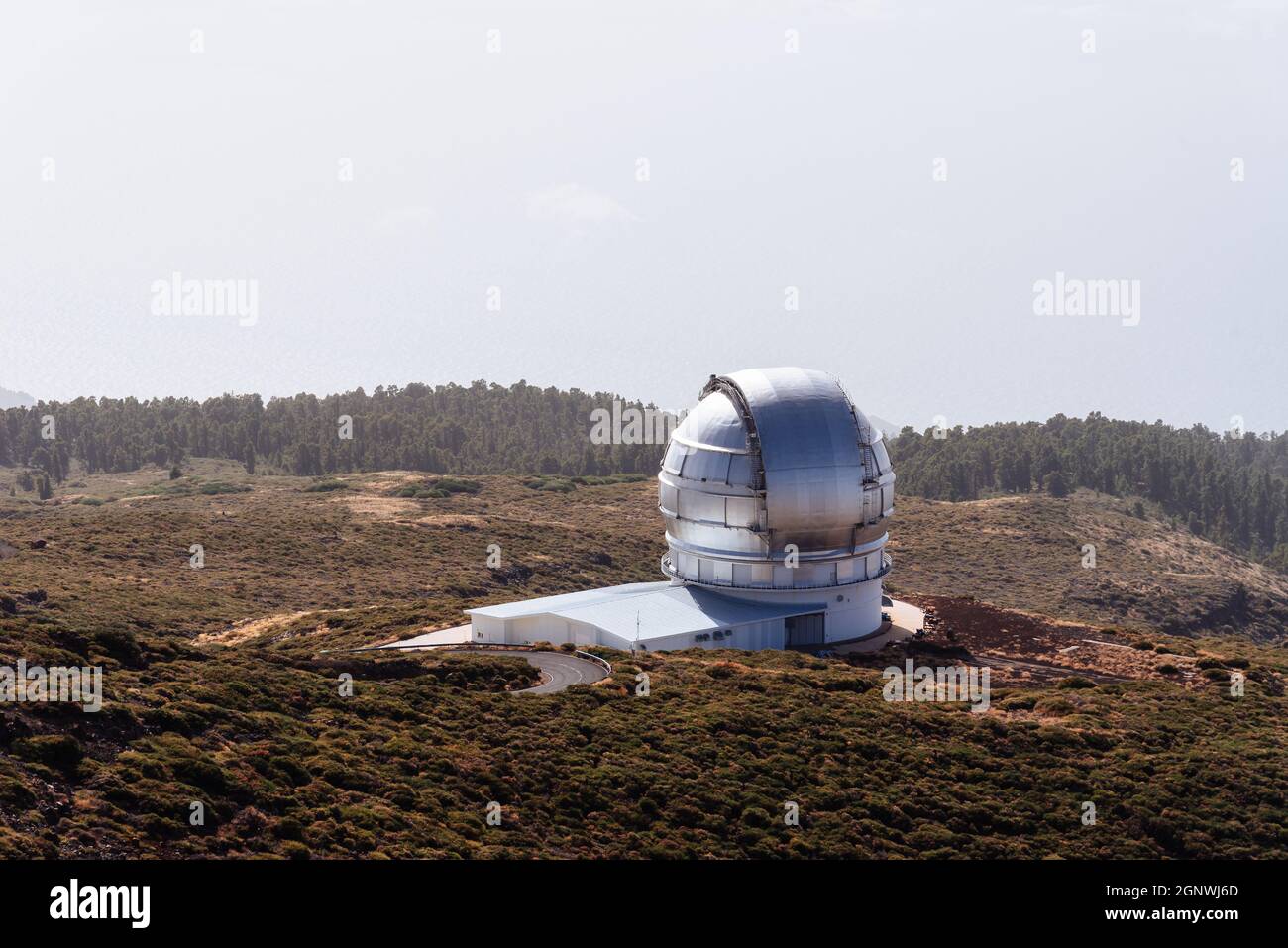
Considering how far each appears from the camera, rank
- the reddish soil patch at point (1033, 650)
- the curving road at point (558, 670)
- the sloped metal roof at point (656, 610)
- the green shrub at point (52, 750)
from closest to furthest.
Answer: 1. the green shrub at point (52, 750)
2. the curving road at point (558, 670)
3. the reddish soil patch at point (1033, 650)
4. the sloped metal roof at point (656, 610)

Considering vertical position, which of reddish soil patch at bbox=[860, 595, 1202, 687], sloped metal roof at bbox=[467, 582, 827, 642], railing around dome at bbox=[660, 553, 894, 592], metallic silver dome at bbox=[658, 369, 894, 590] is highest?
metallic silver dome at bbox=[658, 369, 894, 590]

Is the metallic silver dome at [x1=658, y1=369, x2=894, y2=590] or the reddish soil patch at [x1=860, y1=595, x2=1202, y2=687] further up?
the metallic silver dome at [x1=658, y1=369, x2=894, y2=590]

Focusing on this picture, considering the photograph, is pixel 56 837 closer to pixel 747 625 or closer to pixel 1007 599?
pixel 747 625

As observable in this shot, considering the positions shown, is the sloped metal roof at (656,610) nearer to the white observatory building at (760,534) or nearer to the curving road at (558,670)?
the white observatory building at (760,534)

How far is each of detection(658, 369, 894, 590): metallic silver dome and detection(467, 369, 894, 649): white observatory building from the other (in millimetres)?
52

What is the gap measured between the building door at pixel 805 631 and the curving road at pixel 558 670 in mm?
10671

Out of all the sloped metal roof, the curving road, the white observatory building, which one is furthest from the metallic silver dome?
the curving road

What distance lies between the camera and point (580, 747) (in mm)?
40250

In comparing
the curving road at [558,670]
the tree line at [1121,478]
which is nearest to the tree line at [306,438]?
the tree line at [1121,478]

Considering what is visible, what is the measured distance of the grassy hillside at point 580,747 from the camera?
31.3m

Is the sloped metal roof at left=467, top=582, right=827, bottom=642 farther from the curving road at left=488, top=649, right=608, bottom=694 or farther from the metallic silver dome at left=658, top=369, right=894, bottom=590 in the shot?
the curving road at left=488, top=649, right=608, bottom=694

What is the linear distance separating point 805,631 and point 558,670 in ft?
43.2

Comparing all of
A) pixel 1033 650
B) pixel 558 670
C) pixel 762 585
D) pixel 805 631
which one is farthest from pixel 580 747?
pixel 1033 650

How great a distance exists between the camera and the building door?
59312 mm
